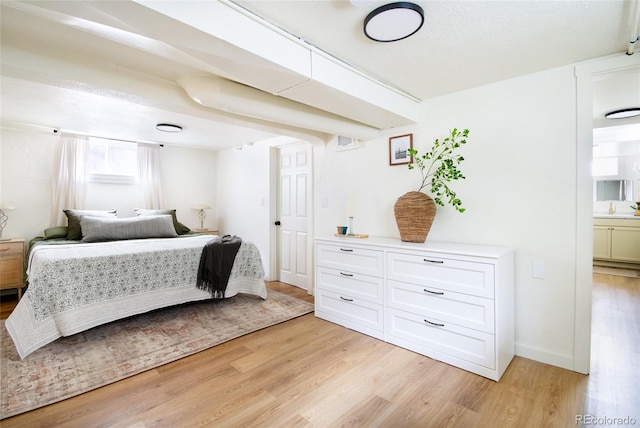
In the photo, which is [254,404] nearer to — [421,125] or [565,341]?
[565,341]

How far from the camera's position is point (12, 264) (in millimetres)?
3480

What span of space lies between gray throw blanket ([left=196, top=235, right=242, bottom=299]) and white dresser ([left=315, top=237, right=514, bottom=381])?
1248mm

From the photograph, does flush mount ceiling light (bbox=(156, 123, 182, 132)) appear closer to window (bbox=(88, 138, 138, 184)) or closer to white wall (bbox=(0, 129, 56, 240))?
window (bbox=(88, 138, 138, 184))

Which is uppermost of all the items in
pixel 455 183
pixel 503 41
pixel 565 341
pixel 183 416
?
pixel 503 41

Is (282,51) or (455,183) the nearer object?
(282,51)

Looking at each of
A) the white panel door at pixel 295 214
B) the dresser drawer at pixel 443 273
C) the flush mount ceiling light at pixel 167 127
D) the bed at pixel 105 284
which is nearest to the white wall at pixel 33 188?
the bed at pixel 105 284

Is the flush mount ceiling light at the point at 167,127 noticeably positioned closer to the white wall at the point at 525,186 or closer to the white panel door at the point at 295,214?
the white panel door at the point at 295,214

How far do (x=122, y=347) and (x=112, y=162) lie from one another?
3.43m

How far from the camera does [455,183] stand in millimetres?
2590

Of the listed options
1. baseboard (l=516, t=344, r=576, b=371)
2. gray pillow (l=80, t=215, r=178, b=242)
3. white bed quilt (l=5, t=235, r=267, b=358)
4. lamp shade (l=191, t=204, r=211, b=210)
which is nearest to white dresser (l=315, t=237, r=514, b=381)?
baseboard (l=516, t=344, r=576, b=371)

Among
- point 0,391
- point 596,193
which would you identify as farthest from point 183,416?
point 596,193

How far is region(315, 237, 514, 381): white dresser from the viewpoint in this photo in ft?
6.51

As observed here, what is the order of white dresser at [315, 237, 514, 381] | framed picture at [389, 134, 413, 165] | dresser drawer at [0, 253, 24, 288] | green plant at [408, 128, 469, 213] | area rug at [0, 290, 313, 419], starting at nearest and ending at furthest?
area rug at [0, 290, 313, 419] < white dresser at [315, 237, 514, 381] < green plant at [408, 128, 469, 213] < framed picture at [389, 134, 413, 165] < dresser drawer at [0, 253, 24, 288]

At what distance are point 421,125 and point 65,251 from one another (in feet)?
11.8
